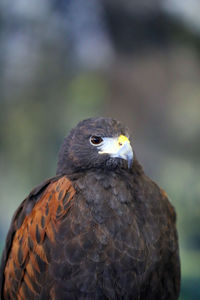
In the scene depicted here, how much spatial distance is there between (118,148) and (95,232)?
1.40ft

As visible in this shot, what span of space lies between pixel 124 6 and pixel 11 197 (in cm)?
232

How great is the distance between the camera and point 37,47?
433 cm

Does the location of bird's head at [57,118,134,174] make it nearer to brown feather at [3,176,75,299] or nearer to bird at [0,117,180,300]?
bird at [0,117,180,300]

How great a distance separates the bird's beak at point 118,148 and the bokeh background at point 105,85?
2136mm

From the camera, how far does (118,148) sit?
2.04m

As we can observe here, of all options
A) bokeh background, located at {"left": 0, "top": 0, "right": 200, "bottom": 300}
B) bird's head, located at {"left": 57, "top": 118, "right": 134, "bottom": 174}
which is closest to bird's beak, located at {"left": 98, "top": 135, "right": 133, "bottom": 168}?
bird's head, located at {"left": 57, "top": 118, "right": 134, "bottom": 174}

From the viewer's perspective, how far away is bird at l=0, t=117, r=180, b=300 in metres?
1.93

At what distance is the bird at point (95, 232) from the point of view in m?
1.93

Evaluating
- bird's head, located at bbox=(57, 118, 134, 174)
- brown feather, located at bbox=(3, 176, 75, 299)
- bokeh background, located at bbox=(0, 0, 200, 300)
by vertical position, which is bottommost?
brown feather, located at bbox=(3, 176, 75, 299)

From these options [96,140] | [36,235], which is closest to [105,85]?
[96,140]

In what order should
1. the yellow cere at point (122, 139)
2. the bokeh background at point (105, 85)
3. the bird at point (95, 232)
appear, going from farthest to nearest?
the bokeh background at point (105, 85)
the yellow cere at point (122, 139)
the bird at point (95, 232)

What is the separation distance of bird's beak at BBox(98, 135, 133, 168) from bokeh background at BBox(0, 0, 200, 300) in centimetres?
214

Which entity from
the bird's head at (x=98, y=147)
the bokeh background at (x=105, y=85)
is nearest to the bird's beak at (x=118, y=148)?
the bird's head at (x=98, y=147)

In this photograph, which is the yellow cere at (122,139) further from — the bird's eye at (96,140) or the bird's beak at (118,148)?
the bird's eye at (96,140)
